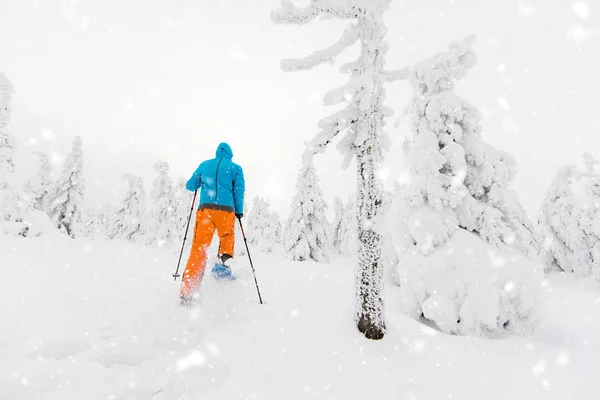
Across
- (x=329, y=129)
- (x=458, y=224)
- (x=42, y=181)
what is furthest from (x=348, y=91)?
(x=42, y=181)

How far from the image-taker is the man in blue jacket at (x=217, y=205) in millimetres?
5761

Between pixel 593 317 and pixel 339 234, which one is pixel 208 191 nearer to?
pixel 593 317

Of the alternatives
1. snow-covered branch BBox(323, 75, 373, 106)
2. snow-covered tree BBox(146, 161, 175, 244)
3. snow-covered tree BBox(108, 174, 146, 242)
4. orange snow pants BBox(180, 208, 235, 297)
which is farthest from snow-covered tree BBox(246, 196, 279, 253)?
snow-covered branch BBox(323, 75, 373, 106)

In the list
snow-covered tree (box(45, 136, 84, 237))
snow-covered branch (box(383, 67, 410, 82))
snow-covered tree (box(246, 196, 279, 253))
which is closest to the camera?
snow-covered branch (box(383, 67, 410, 82))

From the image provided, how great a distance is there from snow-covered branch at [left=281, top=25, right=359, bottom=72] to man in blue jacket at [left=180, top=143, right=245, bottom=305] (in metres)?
2.40

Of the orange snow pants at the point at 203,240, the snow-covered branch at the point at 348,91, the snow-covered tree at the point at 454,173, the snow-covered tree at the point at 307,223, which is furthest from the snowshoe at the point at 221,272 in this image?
the snow-covered tree at the point at 307,223

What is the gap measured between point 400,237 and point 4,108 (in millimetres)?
24493

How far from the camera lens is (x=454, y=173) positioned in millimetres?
8719

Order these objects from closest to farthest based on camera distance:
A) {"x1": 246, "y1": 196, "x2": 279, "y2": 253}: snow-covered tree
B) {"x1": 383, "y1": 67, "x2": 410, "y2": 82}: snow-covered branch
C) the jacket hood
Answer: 1. {"x1": 383, "y1": 67, "x2": 410, "y2": 82}: snow-covered branch
2. the jacket hood
3. {"x1": 246, "y1": 196, "x2": 279, "y2": 253}: snow-covered tree

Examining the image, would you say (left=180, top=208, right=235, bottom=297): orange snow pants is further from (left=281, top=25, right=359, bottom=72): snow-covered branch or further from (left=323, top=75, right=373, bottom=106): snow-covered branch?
(left=281, top=25, right=359, bottom=72): snow-covered branch

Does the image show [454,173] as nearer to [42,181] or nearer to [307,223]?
[307,223]

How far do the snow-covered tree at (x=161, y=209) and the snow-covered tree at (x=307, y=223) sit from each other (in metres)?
16.6

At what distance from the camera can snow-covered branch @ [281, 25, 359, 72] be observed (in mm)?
5738

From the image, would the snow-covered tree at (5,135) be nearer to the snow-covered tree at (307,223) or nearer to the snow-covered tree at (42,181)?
the snow-covered tree at (42,181)
